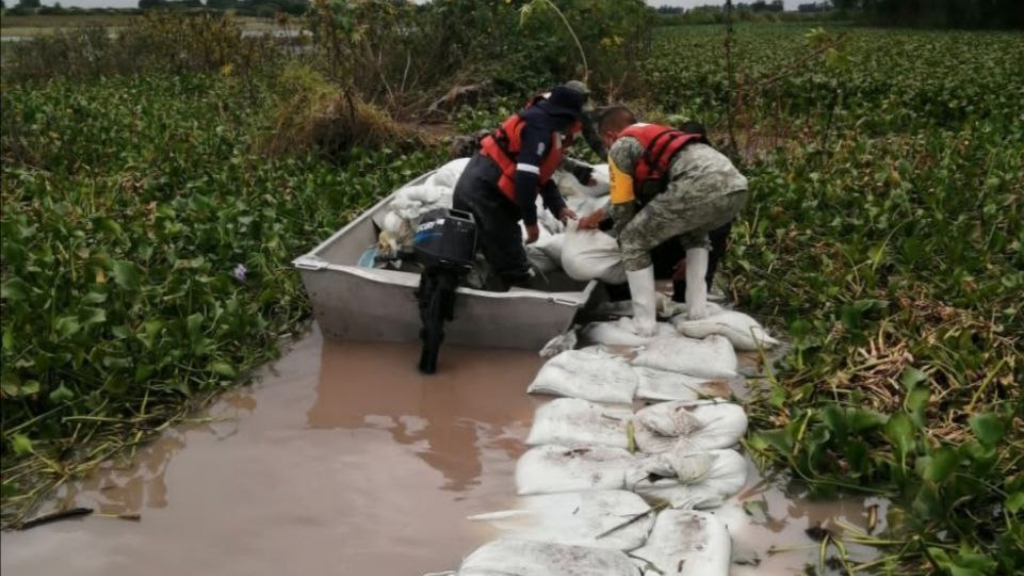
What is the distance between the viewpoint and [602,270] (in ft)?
16.2

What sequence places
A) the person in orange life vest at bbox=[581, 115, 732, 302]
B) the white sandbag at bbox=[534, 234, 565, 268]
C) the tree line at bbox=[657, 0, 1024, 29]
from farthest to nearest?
the tree line at bbox=[657, 0, 1024, 29], the white sandbag at bbox=[534, 234, 565, 268], the person in orange life vest at bbox=[581, 115, 732, 302]

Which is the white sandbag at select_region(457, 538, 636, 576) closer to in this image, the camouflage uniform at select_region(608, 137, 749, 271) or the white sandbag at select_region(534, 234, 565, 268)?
the camouflage uniform at select_region(608, 137, 749, 271)

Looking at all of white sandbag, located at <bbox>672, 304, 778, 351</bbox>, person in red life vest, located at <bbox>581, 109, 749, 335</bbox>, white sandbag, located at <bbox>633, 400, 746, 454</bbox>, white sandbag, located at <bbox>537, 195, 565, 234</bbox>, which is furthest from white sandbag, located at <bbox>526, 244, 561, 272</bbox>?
white sandbag, located at <bbox>633, 400, 746, 454</bbox>

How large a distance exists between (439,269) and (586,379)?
83 cm

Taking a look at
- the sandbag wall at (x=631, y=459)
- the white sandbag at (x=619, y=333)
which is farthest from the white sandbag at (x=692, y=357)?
the white sandbag at (x=619, y=333)

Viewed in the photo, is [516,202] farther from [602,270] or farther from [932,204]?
[932,204]

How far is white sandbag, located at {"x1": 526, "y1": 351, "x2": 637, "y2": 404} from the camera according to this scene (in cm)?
414

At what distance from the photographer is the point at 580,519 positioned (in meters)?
3.18

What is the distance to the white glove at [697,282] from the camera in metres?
4.79

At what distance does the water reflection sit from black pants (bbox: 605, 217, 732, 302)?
0.81m

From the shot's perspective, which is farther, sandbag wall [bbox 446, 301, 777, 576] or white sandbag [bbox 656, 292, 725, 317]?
white sandbag [bbox 656, 292, 725, 317]

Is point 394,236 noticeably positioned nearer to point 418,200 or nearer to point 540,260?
point 418,200

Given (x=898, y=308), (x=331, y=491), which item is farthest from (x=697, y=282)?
(x=331, y=491)

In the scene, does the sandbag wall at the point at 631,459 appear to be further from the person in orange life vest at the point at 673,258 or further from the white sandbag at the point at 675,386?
the person in orange life vest at the point at 673,258
